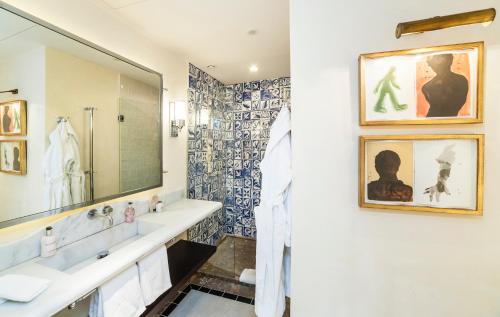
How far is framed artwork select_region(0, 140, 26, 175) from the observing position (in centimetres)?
98

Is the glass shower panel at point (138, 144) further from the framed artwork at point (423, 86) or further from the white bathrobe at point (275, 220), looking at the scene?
the framed artwork at point (423, 86)

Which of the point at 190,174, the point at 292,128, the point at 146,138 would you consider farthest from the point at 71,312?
the point at 292,128

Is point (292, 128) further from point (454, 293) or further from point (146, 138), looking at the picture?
point (146, 138)

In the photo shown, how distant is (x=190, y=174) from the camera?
240 cm

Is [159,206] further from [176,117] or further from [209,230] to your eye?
[209,230]

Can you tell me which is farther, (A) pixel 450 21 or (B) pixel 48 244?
(B) pixel 48 244

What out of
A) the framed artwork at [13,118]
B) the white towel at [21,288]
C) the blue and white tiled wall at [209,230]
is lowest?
the blue and white tiled wall at [209,230]

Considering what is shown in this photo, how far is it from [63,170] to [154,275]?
83 cm

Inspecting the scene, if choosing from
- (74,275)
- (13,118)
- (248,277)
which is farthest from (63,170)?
(248,277)

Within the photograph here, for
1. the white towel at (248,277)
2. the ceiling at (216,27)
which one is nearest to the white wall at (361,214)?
the ceiling at (216,27)

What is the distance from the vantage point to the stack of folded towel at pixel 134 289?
3.45 ft

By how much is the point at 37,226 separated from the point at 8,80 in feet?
2.43

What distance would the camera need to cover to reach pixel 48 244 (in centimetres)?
111

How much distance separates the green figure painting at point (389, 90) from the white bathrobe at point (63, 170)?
5.51 feet
